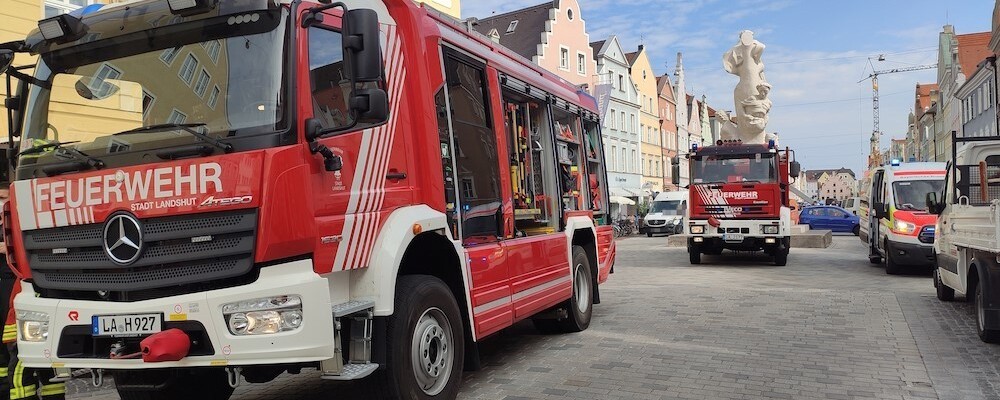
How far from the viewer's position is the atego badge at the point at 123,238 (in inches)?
148

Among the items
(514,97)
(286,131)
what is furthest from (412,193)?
(514,97)

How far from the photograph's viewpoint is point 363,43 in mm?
3904

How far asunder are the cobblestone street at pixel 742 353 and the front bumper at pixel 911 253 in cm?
184

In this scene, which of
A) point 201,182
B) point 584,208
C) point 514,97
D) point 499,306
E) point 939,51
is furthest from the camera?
point 939,51

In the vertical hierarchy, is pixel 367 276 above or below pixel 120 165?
below

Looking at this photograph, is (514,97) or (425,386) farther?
(514,97)

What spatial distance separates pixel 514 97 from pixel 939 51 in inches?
2866

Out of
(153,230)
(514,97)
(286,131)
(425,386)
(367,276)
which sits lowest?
(425,386)

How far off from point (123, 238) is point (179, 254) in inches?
13.4

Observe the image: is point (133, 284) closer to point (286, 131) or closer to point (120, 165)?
point (120, 165)

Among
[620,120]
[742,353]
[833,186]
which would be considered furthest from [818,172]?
[742,353]

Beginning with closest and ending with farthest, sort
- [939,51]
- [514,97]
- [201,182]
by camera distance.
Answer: [201,182] → [514,97] → [939,51]

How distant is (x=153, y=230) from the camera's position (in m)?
3.73

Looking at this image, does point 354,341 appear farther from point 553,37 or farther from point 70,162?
point 553,37
